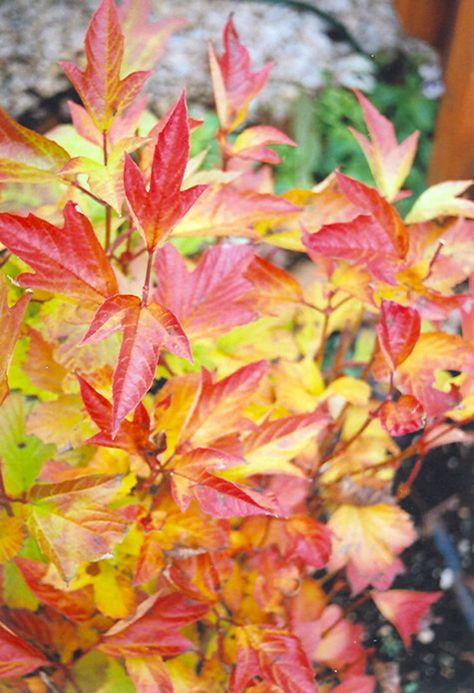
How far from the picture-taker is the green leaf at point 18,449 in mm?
757

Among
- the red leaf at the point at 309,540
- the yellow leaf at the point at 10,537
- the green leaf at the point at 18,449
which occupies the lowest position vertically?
the red leaf at the point at 309,540

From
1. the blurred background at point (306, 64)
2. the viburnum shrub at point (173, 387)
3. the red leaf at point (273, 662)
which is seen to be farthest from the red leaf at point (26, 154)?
the blurred background at point (306, 64)

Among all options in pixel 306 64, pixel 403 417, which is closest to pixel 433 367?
pixel 403 417

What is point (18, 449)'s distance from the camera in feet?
2.53

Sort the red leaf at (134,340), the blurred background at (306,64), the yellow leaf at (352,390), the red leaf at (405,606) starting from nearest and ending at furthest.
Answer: the red leaf at (134,340) → the yellow leaf at (352,390) → the red leaf at (405,606) → the blurred background at (306,64)

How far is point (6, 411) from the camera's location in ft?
2.49

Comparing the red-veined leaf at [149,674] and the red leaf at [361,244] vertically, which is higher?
the red leaf at [361,244]

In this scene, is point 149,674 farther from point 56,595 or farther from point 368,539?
point 368,539

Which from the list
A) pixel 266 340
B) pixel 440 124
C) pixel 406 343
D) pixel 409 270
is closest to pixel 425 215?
pixel 409 270

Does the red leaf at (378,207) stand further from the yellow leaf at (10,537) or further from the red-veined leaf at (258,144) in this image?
the yellow leaf at (10,537)

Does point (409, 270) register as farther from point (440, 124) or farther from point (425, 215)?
point (440, 124)

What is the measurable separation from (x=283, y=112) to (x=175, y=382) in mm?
1426

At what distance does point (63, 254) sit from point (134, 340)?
10cm

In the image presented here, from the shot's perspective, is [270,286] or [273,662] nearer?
[273,662]
